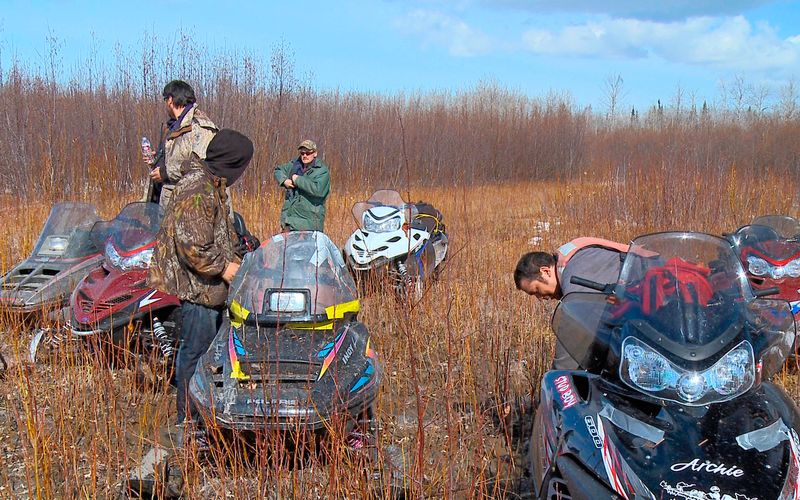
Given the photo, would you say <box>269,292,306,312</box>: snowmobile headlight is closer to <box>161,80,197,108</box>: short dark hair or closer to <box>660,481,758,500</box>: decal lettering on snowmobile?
<box>660,481,758,500</box>: decal lettering on snowmobile

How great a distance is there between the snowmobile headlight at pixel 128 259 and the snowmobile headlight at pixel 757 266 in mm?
4193

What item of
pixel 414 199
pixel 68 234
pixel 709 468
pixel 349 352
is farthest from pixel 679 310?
pixel 414 199

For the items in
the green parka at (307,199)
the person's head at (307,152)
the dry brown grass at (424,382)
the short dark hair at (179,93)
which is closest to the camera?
the dry brown grass at (424,382)

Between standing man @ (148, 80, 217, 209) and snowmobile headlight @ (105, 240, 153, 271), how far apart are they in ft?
3.38

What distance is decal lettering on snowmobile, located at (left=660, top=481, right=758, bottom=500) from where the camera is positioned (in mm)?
2035

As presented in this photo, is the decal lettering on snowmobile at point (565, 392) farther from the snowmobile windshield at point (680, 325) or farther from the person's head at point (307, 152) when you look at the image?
the person's head at point (307, 152)

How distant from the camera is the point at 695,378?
2352 millimetres

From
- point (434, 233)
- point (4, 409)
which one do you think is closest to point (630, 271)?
point (4, 409)

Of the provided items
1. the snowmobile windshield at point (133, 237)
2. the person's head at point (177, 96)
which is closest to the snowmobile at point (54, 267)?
the snowmobile windshield at point (133, 237)

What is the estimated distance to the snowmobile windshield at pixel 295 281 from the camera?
371cm

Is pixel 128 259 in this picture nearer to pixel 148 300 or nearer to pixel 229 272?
pixel 148 300

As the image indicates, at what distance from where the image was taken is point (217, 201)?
412 cm

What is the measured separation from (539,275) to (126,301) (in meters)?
2.78

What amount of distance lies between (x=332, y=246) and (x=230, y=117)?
338 inches
